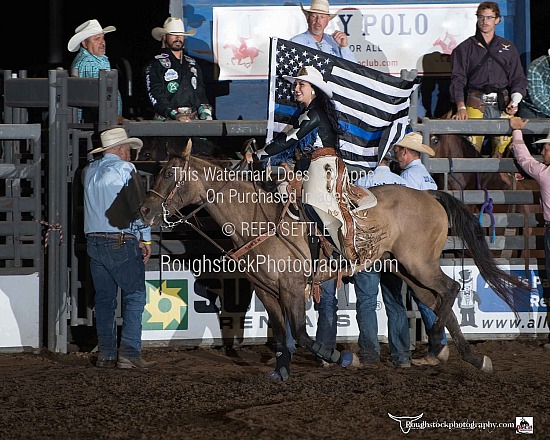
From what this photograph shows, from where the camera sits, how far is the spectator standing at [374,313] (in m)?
8.20

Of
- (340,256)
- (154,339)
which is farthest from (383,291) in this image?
(154,339)

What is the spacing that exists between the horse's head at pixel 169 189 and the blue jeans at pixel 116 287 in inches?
23.1

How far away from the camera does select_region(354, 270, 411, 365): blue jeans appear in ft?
26.9

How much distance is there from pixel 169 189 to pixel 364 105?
80.1 inches

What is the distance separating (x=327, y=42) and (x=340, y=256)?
302 centimetres

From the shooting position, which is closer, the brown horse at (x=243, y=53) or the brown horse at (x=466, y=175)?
the brown horse at (x=466, y=175)

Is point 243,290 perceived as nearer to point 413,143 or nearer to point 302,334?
point 302,334

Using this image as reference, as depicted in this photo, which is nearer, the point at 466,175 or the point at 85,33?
the point at 85,33

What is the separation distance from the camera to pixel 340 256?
7.74 m

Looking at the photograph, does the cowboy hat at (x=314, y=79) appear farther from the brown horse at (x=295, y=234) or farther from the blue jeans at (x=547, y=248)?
the blue jeans at (x=547, y=248)

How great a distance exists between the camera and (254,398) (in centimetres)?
681

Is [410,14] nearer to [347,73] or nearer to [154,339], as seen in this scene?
[347,73]

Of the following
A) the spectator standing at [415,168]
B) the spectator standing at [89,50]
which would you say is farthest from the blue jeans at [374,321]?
the spectator standing at [89,50]

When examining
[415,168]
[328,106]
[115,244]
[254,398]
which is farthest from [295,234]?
[115,244]
